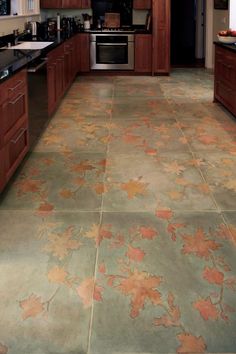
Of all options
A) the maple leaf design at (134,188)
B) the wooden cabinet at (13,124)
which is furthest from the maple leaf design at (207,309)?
the wooden cabinet at (13,124)

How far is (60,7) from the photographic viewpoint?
31.5ft

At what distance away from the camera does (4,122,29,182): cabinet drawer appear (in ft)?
11.3

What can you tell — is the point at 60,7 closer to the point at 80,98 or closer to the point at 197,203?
the point at 80,98

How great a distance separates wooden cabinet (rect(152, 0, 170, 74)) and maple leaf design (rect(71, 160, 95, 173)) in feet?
19.4

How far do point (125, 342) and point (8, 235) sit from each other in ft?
3.88

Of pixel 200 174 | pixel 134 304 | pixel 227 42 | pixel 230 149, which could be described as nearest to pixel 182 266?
pixel 134 304

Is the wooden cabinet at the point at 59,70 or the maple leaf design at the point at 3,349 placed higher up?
the wooden cabinet at the point at 59,70

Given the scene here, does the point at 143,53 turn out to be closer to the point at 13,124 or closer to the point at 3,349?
the point at 13,124

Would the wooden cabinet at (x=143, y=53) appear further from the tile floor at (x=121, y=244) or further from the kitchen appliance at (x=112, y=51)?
the tile floor at (x=121, y=244)

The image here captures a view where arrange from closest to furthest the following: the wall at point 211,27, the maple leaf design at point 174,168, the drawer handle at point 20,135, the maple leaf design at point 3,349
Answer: the maple leaf design at point 3,349 → the drawer handle at point 20,135 → the maple leaf design at point 174,168 → the wall at point 211,27

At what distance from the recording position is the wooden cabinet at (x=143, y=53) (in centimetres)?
952

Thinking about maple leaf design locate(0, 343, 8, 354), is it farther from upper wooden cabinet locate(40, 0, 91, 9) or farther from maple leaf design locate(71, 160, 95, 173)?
upper wooden cabinet locate(40, 0, 91, 9)

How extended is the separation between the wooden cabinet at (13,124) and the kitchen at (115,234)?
0.01m

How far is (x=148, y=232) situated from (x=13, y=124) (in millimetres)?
1394
